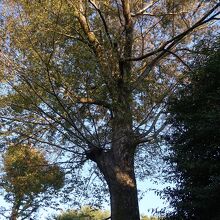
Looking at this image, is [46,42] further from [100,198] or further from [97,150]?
[100,198]

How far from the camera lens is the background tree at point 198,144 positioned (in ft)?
19.2

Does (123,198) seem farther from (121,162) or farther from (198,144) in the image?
(198,144)

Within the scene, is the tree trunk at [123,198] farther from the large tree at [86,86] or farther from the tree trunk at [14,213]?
the tree trunk at [14,213]

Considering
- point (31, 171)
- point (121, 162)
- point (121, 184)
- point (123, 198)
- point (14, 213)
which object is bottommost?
point (123, 198)

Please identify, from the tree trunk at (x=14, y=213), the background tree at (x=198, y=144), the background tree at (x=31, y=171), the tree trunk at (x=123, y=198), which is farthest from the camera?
the tree trunk at (x=14, y=213)

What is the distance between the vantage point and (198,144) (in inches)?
251

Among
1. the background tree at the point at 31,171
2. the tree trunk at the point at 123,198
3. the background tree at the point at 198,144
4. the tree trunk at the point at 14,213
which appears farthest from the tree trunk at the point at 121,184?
the tree trunk at the point at 14,213

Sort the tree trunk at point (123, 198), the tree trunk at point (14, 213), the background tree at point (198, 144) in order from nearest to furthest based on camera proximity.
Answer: the background tree at point (198, 144) < the tree trunk at point (123, 198) < the tree trunk at point (14, 213)

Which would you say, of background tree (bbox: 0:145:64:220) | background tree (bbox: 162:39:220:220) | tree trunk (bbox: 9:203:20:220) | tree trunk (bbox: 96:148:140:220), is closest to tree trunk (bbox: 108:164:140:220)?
tree trunk (bbox: 96:148:140:220)

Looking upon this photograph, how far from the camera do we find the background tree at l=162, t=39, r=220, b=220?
5.86 meters

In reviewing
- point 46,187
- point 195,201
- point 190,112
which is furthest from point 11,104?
point 195,201

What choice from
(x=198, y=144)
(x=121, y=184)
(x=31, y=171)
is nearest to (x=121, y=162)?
(x=121, y=184)

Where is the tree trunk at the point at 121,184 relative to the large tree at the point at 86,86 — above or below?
below

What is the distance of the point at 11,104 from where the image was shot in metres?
8.36
